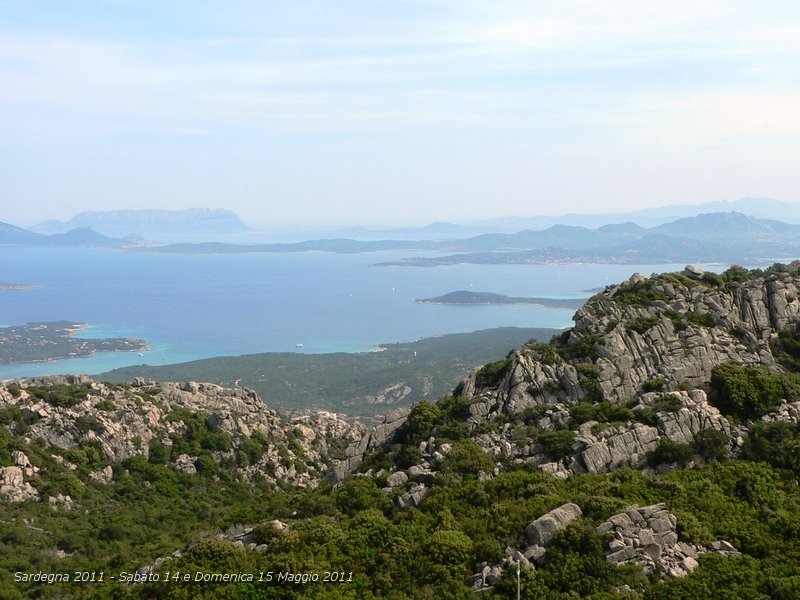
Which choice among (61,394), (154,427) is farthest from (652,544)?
(61,394)

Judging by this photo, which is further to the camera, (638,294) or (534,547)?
(638,294)

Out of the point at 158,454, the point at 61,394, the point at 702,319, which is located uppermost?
the point at 702,319

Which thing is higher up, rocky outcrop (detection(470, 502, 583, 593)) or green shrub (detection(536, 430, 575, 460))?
green shrub (detection(536, 430, 575, 460))

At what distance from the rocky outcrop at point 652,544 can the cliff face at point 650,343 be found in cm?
848

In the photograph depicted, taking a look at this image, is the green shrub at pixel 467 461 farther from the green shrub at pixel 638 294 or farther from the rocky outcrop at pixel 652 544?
the green shrub at pixel 638 294

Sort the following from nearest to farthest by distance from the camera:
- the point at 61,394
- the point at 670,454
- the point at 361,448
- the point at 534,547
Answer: the point at 534,547
the point at 670,454
the point at 361,448
the point at 61,394

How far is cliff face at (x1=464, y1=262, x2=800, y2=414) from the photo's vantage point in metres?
26.5

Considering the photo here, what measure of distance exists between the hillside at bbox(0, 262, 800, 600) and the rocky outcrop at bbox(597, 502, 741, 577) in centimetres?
5

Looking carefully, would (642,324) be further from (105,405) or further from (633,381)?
(105,405)

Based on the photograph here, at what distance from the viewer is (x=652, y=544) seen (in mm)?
16844

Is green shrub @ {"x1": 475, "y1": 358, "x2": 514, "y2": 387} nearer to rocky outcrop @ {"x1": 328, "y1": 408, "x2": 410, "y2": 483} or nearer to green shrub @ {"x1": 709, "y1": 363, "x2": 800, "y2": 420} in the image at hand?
rocky outcrop @ {"x1": 328, "y1": 408, "x2": 410, "y2": 483}

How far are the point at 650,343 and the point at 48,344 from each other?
15016cm

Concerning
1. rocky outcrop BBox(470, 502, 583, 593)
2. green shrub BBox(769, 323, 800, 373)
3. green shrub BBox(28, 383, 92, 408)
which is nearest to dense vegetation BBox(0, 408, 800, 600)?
rocky outcrop BBox(470, 502, 583, 593)

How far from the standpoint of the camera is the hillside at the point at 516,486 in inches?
664
